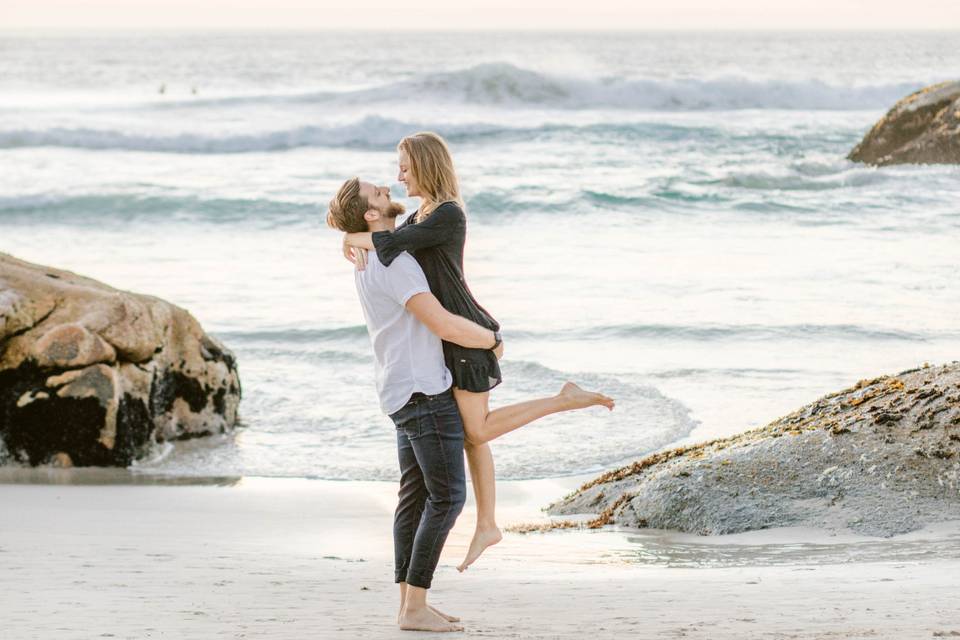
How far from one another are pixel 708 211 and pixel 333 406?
42.0 feet

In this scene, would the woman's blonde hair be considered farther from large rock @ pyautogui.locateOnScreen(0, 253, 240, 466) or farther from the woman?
large rock @ pyautogui.locateOnScreen(0, 253, 240, 466)

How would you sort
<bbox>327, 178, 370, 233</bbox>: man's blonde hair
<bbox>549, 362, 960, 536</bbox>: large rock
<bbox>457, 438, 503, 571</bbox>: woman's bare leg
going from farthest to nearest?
<bbox>549, 362, 960, 536</bbox>: large rock, <bbox>457, 438, 503, 571</bbox>: woman's bare leg, <bbox>327, 178, 370, 233</bbox>: man's blonde hair

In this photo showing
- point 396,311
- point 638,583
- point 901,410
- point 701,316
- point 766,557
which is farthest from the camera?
point 701,316

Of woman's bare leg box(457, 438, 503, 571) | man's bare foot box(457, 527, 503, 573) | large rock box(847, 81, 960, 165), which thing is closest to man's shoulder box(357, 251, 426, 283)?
woman's bare leg box(457, 438, 503, 571)

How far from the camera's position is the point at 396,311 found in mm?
3924

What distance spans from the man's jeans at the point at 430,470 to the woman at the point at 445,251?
3.5 inches

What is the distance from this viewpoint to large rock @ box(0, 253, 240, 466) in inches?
303

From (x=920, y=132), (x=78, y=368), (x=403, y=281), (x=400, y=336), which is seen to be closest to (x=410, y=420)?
(x=400, y=336)

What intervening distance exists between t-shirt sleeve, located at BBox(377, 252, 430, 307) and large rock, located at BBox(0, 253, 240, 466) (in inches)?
178

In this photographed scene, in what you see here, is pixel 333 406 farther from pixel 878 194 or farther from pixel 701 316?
pixel 878 194

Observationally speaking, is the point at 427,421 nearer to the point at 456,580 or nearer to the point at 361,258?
the point at 361,258

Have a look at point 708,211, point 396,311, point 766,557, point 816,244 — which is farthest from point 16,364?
point 708,211

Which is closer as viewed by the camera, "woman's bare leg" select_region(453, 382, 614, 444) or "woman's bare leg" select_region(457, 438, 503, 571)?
"woman's bare leg" select_region(453, 382, 614, 444)

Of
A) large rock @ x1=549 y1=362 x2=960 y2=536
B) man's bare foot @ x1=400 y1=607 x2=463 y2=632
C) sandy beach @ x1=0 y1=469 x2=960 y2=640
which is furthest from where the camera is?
large rock @ x1=549 y1=362 x2=960 y2=536
